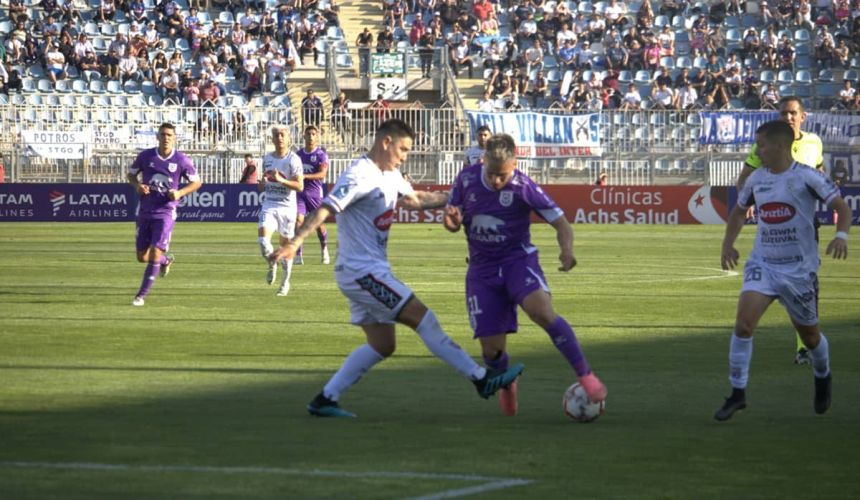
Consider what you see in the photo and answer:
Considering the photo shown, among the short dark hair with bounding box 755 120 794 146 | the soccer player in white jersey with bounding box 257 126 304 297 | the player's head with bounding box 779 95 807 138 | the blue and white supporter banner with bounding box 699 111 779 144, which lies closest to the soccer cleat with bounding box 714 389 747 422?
the short dark hair with bounding box 755 120 794 146

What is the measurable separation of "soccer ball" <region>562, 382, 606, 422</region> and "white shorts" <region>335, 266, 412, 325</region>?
1.24 metres

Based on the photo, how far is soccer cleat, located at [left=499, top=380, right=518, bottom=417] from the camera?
980 centimetres

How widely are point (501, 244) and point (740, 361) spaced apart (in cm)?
177

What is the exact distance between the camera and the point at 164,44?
51219 millimetres

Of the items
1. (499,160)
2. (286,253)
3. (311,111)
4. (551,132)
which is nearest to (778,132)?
(499,160)

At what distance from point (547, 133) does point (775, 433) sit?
35371 mm

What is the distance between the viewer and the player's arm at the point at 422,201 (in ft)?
33.3

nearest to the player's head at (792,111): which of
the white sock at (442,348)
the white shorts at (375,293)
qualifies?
the white sock at (442,348)

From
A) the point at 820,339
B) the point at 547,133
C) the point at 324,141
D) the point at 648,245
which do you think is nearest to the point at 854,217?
the point at 547,133

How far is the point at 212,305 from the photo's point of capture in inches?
719

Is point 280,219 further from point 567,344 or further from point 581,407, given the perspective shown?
point 581,407

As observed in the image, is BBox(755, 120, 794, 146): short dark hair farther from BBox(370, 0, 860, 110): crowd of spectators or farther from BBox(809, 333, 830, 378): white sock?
BBox(370, 0, 860, 110): crowd of spectators

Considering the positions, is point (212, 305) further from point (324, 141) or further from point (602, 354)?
point (324, 141)

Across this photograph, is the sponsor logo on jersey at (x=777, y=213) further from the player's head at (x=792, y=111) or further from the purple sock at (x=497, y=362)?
the player's head at (x=792, y=111)
